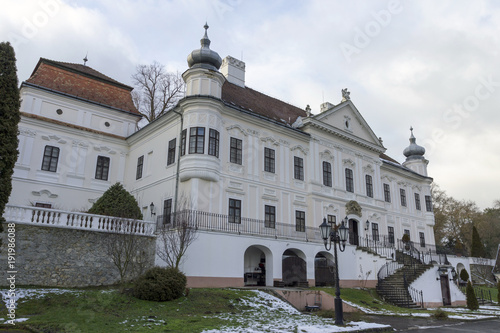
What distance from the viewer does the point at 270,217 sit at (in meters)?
23.1

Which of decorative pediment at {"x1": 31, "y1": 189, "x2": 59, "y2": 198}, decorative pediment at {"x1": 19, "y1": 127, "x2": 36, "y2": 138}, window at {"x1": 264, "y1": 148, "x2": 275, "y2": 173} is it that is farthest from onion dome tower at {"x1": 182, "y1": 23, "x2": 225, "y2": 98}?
decorative pediment at {"x1": 31, "y1": 189, "x2": 59, "y2": 198}

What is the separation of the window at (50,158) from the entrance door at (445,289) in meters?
25.3

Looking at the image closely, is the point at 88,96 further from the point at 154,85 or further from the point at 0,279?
the point at 0,279

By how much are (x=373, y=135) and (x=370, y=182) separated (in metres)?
3.84

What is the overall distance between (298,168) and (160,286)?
47.5 ft

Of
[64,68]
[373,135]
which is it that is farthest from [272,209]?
[64,68]

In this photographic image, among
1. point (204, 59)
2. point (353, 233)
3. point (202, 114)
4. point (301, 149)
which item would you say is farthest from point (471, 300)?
point (204, 59)

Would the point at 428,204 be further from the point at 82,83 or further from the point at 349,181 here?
the point at 82,83

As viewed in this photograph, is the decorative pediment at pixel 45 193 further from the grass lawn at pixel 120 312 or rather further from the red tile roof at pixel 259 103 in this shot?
the grass lawn at pixel 120 312

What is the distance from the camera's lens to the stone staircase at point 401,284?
21.0 m

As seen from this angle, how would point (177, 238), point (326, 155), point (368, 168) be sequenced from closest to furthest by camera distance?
point (177, 238)
point (326, 155)
point (368, 168)

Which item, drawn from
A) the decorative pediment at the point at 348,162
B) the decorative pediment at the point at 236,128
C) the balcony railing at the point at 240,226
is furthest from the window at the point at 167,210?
the decorative pediment at the point at 348,162

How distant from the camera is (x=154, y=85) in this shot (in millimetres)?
35688

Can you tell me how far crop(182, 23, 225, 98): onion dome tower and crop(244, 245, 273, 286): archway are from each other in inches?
351
